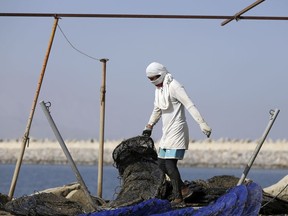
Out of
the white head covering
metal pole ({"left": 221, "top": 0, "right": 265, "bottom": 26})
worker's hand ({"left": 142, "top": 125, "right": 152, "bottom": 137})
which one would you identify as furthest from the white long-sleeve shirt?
metal pole ({"left": 221, "top": 0, "right": 265, "bottom": 26})

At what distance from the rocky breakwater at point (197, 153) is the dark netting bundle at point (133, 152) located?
5930 centimetres

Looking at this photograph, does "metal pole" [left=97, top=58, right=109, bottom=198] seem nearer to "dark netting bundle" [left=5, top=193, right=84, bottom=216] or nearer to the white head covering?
"dark netting bundle" [left=5, top=193, right=84, bottom=216]

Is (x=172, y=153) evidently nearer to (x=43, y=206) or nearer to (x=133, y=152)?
(x=133, y=152)

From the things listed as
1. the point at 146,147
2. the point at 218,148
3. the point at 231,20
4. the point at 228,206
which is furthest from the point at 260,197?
the point at 218,148

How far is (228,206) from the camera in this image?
425 inches

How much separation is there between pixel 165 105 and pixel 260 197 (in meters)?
1.93

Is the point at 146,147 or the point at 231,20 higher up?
the point at 231,20

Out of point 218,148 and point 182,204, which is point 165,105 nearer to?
point 182,204

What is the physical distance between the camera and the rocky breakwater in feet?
259

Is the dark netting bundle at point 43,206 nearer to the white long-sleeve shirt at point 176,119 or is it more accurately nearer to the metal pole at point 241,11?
the white long-sleeve shirt at point 176,119

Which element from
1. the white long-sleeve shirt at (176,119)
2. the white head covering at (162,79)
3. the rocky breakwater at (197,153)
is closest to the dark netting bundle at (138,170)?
the white long-sleeve shirt at (176,119)

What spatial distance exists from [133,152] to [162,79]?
130 cm

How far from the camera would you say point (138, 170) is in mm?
13203

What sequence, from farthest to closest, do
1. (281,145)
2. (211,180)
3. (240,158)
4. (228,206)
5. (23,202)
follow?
1. (281,145)
2. (240,158)
3. (211,180)
4. (23,202)
5. (228,206)
